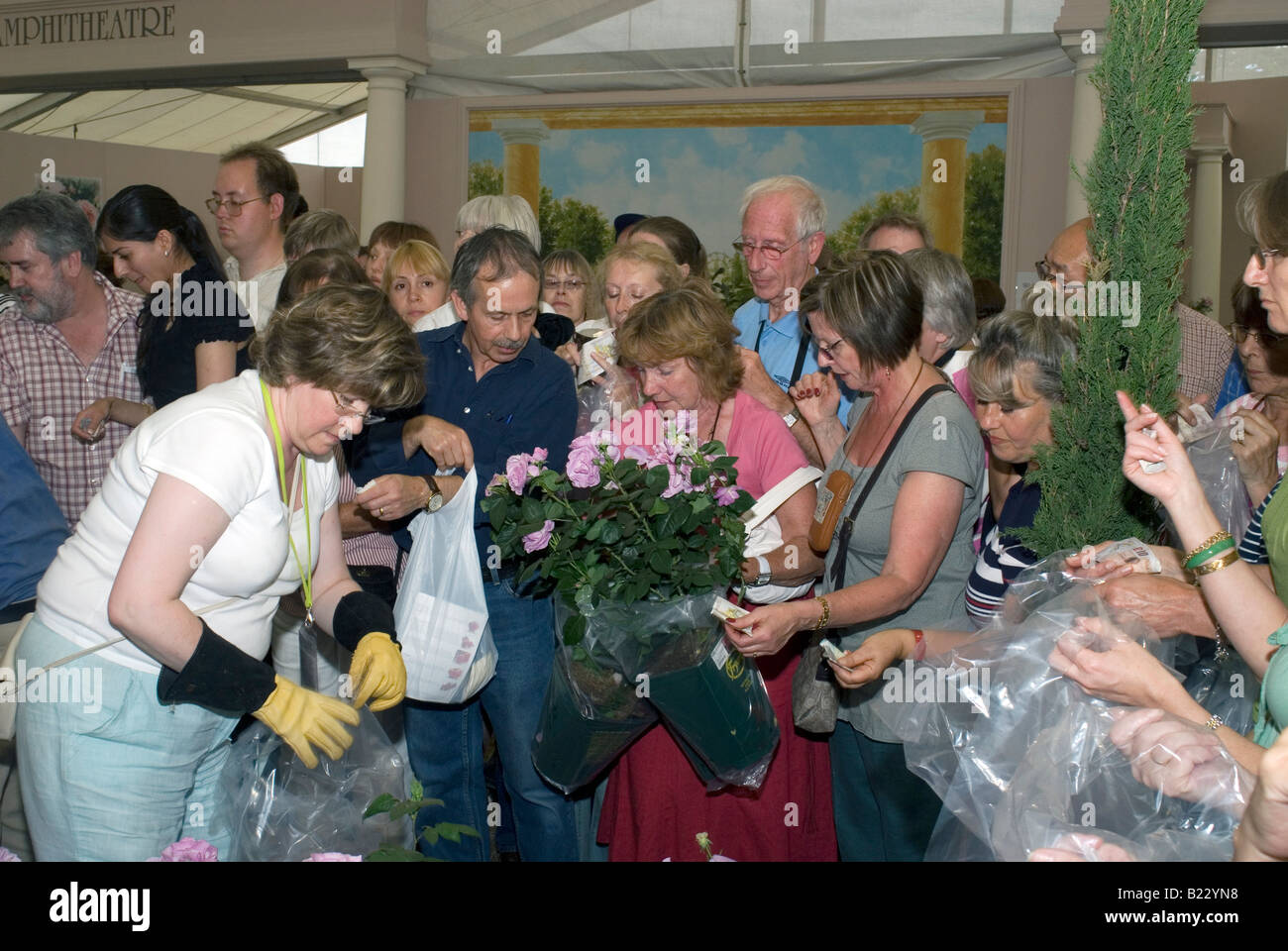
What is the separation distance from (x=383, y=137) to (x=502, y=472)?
5.60 metres

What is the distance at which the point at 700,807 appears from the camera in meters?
2.70

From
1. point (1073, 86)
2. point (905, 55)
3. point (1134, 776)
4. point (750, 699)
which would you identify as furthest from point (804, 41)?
point (1134, 776)

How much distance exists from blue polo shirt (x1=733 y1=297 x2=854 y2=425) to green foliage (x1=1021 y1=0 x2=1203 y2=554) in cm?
111

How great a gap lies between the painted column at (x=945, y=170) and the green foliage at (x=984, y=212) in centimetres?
4

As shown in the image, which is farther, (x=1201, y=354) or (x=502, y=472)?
(x=1201, y=354)

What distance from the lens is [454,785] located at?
295cm

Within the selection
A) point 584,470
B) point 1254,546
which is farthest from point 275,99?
point 1254,546

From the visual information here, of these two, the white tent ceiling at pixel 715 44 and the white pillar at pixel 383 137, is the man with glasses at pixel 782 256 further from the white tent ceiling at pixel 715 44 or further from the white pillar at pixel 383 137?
the white pillar at pixel 383 137

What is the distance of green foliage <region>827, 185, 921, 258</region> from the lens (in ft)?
22.9

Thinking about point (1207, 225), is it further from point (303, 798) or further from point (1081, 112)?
point (303, 798)

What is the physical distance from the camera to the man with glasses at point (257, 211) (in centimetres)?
383

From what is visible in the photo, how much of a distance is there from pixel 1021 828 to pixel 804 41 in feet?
21.2

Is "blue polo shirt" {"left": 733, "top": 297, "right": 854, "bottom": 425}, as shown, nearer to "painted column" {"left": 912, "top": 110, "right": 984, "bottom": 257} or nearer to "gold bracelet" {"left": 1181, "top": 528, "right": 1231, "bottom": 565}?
"gold bracelet" {"left": 1181, "top": 528, "right": 1231, "bottom": 565}
